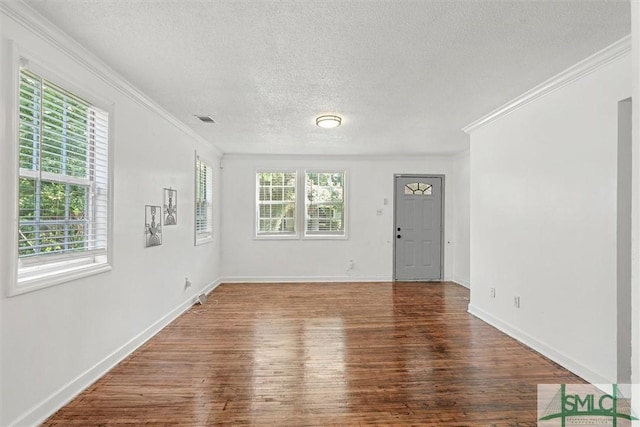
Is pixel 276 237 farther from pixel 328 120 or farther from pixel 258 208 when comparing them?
pixel 328 120

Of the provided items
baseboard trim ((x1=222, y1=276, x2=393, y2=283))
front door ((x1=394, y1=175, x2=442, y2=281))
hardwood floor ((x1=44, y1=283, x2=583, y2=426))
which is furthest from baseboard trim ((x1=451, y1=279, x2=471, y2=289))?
hardwood floor ((x1=44, y1=283, x2=583, y2=426))

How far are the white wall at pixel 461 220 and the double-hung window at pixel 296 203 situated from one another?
2169mm

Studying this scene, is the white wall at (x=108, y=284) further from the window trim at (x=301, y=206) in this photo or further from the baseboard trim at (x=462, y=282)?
the baseboard trim at (x=462, y=282)

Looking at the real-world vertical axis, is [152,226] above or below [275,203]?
below

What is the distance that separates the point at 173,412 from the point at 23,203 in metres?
1.58

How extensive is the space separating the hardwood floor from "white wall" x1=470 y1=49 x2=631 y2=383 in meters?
0.32

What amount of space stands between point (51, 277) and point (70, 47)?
154cm

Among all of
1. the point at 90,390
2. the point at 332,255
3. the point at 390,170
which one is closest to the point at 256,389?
the point at 90,390

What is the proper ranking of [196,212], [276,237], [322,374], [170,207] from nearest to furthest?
[322,374]
[170,207]
[196,212]
[276,237]

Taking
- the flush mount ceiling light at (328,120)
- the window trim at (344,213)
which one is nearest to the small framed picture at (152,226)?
the flush mount ceiling light at (328,120)

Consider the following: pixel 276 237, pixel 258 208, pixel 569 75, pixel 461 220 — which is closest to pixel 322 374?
pixel 569 75

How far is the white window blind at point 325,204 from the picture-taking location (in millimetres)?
6508

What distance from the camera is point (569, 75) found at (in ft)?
8.77

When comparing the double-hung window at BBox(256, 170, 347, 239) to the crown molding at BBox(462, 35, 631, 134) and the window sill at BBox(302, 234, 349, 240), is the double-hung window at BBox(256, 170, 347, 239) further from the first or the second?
the crown molding at BBox(462, 35, 631, 134)
